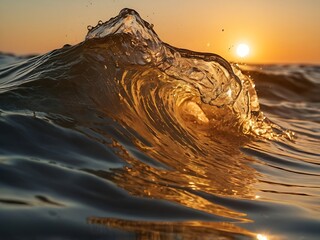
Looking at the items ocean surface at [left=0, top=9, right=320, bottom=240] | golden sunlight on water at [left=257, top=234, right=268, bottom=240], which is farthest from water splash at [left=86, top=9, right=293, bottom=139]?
golden sunlight on water at [left=257, top=234, right=268, bottom=240]

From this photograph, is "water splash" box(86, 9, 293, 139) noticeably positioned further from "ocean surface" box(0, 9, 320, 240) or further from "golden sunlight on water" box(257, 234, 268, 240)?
"golden sunlight on water" box(257, 234, 268, 240)

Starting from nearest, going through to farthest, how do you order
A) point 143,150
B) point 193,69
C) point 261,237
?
point 261,237, point 143,150, point 193,69

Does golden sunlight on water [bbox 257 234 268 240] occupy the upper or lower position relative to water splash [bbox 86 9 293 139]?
lower

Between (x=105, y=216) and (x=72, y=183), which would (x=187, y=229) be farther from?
(x=72, y=183)

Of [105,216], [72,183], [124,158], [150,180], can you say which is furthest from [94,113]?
[105,216]

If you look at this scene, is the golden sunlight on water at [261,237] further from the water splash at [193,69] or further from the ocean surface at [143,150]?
the water splash at [193,69]

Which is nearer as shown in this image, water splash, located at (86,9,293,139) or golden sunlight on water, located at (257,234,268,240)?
golden sunlight on water, located at (257,234,268,240)

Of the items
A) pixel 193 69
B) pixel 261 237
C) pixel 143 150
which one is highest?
pixel 193 69

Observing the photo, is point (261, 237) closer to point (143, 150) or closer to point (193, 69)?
point (143, 150)

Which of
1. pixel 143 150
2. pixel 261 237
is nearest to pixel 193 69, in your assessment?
pixel 143 150

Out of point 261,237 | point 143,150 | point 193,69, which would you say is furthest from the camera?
point 193,69
